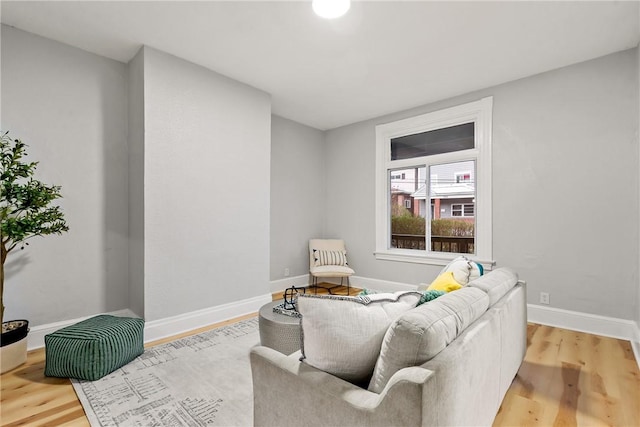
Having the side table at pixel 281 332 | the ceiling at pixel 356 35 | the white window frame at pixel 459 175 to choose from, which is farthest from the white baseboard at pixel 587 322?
the side table at pixel 281 332

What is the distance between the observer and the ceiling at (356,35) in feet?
7.89

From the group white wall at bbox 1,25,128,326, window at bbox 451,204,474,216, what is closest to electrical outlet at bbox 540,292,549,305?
window at bbox 451,204,474,216

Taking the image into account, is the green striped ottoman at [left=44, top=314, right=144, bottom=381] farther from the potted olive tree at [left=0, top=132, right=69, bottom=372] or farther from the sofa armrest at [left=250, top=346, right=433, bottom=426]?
the sofa armrest at [left=250, top=346, right=433, bottom=426]

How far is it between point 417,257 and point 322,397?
3.57 metres

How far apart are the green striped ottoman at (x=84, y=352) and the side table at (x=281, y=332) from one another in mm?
1087

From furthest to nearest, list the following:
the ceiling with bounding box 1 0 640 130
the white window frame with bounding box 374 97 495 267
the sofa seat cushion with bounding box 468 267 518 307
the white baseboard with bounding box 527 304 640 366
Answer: the white window frame with bounding box 374 97 495 267
the white baseboard with bounding box 527 304 640 366
the ceiling with bounding box 1 0 640 130
the sofa seat cushion with bounding box 468 267 518 307

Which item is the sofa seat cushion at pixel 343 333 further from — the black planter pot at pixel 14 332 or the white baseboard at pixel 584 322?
the white baseboard at pixel 584 322

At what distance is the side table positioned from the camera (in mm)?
2248

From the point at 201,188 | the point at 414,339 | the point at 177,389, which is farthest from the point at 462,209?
the point at 177,389

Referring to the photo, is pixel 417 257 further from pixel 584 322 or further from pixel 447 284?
pixel 447 284

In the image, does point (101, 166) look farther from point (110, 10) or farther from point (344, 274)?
point (344, 274)

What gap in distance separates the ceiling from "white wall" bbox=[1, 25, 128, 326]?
229 millimetres

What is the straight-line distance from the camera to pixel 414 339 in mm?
1034

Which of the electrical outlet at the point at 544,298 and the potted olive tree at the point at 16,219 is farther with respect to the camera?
the electrical outlet at the point at 544,298
